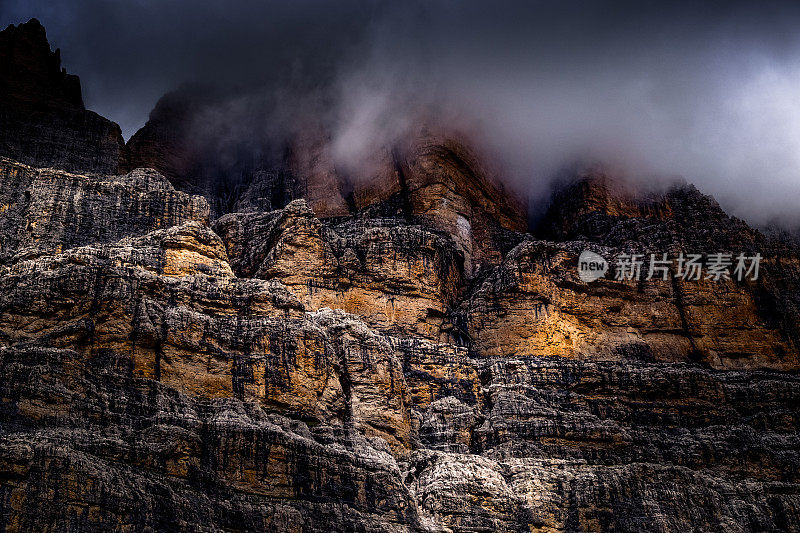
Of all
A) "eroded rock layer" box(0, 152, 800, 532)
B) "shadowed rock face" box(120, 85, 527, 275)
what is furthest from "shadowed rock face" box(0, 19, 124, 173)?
"shadowed rock face" box(120, 85, 527, 275)

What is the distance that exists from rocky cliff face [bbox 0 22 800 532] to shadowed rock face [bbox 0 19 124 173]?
20.0 ft

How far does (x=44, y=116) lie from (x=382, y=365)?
3578 cm

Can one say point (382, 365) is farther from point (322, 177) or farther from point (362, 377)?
point (322, 177)

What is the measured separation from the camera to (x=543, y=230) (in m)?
95.4

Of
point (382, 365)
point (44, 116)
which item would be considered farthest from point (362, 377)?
point (44, 116)

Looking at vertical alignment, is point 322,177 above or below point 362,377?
above

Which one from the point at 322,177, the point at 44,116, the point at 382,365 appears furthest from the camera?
the point at 322,177

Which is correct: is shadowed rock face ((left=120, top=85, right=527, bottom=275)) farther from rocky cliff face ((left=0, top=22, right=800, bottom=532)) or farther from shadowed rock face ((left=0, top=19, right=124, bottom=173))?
shadowed rock face ((left=0, top=19, right=124, bottom=173))

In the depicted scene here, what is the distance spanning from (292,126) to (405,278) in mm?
28495

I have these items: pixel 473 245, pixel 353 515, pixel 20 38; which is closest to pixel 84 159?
pixel 20 38

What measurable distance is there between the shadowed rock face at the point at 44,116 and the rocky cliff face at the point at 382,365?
20.0ft

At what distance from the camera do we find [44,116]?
78875 mm

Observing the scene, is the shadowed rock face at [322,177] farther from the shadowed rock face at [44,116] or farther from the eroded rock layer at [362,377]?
the shadowed rock face at [44,116]

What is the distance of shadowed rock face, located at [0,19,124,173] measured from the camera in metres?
75.9
